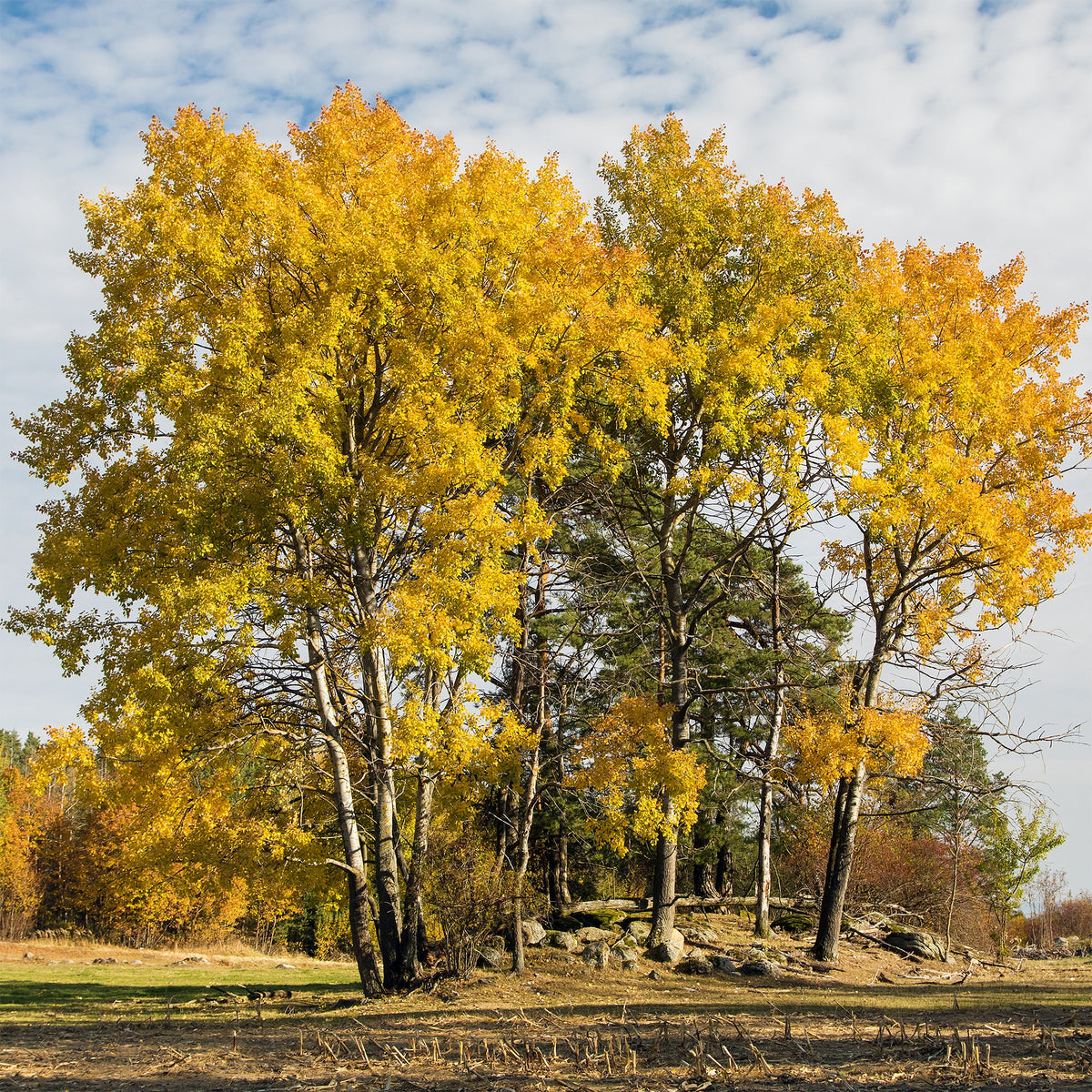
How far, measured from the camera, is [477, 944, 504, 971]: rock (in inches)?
503

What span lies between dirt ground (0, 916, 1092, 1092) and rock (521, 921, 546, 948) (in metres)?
0.47

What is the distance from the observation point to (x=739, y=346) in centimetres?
1305

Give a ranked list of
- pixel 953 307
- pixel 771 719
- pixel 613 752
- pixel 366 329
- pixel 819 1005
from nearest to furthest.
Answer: pixel 819 1005, pixel 366 329, pixel 613 752, pixel 953 307, pixel 771 719

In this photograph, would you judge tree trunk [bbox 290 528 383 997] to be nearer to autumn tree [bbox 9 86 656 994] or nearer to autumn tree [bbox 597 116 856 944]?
autumn tree [bbox 9 86 656 994]

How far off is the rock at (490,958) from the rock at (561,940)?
1.64 meters

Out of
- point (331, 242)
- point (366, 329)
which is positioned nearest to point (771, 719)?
point (366, 329)

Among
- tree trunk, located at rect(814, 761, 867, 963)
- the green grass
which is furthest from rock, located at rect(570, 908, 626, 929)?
the green grass

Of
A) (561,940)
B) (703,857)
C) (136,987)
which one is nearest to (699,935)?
(561,940)

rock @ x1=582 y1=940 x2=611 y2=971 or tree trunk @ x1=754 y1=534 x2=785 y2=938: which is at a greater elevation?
tree trunk @ x1=754 y1=534 x2=785 y2=938

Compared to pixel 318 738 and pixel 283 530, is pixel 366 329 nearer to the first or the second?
pixel 283 530

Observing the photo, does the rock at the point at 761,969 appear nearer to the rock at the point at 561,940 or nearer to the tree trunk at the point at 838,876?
the tree trunk at the point at 838,876

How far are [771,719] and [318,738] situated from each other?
9769 millimetres

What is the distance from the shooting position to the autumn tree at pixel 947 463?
13773mm

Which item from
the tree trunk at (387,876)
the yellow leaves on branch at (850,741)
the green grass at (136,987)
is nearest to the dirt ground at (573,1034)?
the green grass at (136,987)
